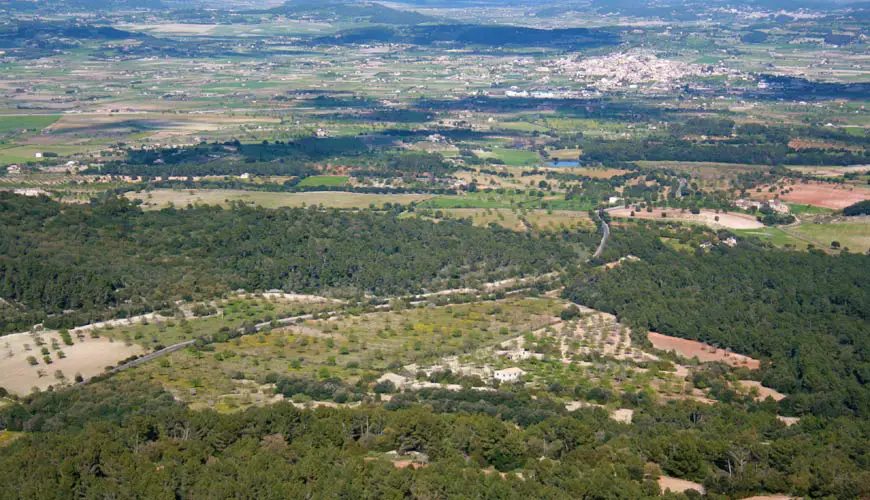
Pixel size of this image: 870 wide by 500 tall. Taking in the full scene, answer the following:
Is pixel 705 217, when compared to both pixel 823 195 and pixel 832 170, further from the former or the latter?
pixel 832 170

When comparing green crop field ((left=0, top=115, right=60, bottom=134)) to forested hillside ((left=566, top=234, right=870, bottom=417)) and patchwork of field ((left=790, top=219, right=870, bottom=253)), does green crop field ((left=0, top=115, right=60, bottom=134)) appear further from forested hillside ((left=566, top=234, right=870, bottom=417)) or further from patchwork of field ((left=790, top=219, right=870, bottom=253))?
patchwork of field ((left=790, top=219, right=870, bottom=253))

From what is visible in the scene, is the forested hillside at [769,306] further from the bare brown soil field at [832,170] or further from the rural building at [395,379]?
the bare brown soil field at [832,170]

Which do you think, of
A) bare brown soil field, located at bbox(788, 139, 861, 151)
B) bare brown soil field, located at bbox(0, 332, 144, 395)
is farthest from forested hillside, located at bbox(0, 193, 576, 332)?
bare brown soil field, located at bbox(788, 139, 861, 151)

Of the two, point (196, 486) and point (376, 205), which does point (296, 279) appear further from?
point (196, 486)

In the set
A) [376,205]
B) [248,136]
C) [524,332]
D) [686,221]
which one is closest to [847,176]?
[686,221]

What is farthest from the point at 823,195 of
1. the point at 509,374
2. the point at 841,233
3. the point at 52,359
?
the point at 52,359

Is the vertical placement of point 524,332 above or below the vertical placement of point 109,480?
below
